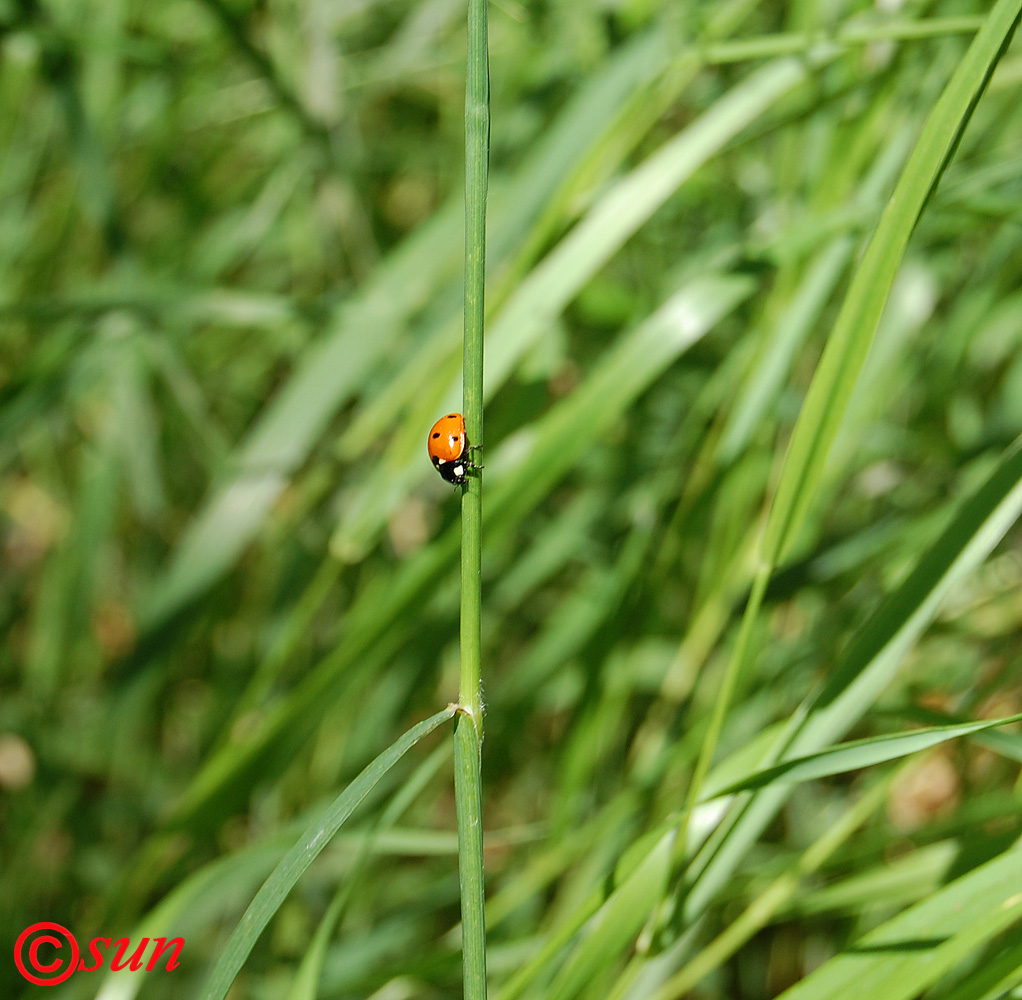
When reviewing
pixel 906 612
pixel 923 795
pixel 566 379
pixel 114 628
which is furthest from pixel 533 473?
pixel 114 628

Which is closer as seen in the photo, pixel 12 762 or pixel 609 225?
pixel 609 225

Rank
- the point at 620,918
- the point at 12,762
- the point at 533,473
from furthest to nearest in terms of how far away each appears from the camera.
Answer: the point at 12,762 < the point at 533,473 < the point at 620,918

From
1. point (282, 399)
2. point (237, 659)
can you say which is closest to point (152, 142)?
point (282, 399)

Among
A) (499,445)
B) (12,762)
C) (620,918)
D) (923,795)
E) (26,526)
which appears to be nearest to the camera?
(620,918)

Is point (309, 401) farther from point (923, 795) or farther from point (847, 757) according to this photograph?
point (923, 795)

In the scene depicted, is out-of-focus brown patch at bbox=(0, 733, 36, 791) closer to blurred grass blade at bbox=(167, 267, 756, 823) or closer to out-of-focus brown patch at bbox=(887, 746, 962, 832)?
blurred grass blade at bbox=(167, 267, 756, 823)

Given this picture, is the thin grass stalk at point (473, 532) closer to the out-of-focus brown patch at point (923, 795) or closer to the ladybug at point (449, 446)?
the ladybug at point (449, 446)

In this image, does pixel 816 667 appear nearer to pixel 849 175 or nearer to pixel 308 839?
pixel 849 175
